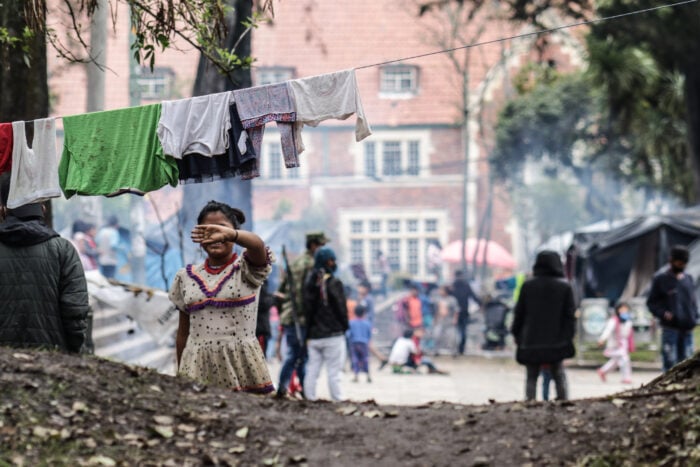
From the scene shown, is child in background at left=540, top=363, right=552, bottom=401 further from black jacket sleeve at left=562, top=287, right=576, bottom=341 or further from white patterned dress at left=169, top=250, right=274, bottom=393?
white patterned dress at left=169, top=250, right=274, bottom=393

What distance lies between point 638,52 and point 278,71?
26411 mm

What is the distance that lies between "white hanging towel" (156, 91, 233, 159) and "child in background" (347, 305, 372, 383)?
8.21 meters

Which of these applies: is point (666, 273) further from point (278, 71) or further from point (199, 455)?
point (278, 71)

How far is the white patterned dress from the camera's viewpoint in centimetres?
583

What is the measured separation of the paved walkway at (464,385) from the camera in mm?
14062

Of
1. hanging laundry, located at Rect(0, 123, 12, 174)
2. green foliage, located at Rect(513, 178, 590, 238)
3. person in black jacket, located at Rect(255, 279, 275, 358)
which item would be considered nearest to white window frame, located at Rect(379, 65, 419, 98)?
green foliage, located at Rect(513, 178, 590, 238)

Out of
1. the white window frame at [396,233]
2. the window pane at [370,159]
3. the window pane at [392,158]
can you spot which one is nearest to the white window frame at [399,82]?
the window pane at [392,158]

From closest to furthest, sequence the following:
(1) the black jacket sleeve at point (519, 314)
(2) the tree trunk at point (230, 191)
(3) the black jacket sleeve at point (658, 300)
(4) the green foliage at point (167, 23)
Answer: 1. (4) the green foliage at point (167, 23)
2. (1) the black jacket sleeve at point (519, 314)
3. (3) the black jacket sleeve at point (658, 300)
4. (2) the tree trunk at point (230, 191)

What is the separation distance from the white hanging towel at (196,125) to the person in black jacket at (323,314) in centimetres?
320

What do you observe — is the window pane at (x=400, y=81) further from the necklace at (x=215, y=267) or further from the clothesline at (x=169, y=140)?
the necklace at (x=215, y=267)

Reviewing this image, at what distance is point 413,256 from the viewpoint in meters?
54.1

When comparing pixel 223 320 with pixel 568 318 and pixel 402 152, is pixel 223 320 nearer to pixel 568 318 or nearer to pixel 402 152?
pixel 568 318

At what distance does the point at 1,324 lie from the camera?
619 centimetres

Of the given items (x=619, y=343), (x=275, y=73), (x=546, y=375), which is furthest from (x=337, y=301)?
(x=275, y=73)
